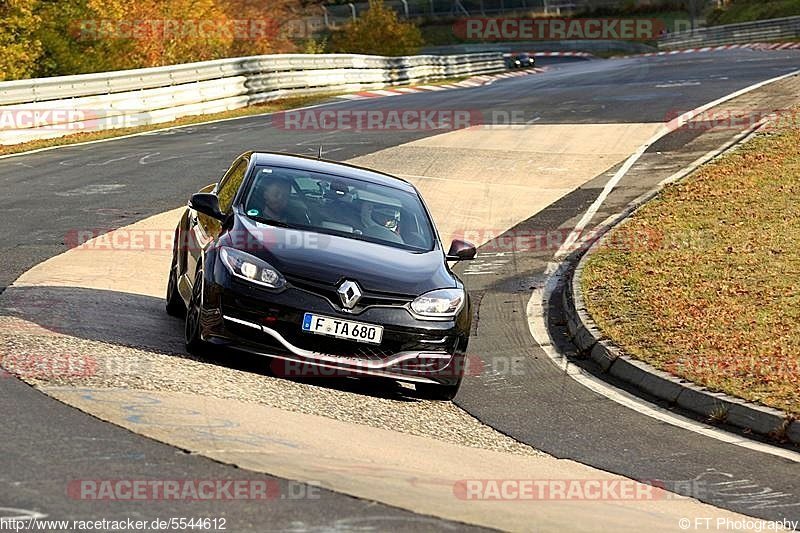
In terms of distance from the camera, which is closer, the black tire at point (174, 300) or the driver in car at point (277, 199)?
the driver in car at point (277, 199)

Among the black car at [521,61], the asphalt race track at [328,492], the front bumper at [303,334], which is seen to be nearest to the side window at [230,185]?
the front bumper at [303,334]

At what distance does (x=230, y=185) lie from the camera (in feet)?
35.7

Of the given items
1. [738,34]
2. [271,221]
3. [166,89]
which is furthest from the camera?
[738,34]

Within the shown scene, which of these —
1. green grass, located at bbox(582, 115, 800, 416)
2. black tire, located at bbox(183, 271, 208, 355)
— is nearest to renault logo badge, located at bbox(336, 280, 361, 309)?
black tire, located at bbox(183, 271, 208, 355)

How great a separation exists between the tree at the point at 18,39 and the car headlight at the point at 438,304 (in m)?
27.7

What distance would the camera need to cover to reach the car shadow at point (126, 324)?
952cm

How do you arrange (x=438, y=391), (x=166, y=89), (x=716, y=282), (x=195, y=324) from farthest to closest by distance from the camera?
(x=166, y=89) < (x=716, y=282) < (x=438, y=391) < (x=195, y=324)

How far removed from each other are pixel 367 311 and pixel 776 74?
28.1m

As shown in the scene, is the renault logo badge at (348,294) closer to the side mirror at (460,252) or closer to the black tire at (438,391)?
the black tire at (438,391)

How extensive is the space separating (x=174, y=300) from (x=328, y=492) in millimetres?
5520

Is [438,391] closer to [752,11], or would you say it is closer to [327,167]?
[327,167]

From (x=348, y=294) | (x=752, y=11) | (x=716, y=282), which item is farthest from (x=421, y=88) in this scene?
(x=752, y=11)

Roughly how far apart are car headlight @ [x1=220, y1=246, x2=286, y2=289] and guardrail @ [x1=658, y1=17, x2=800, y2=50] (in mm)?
57929

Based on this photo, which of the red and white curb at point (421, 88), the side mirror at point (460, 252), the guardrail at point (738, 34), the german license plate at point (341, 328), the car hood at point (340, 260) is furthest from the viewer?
the guardrail at point (738, 34)
